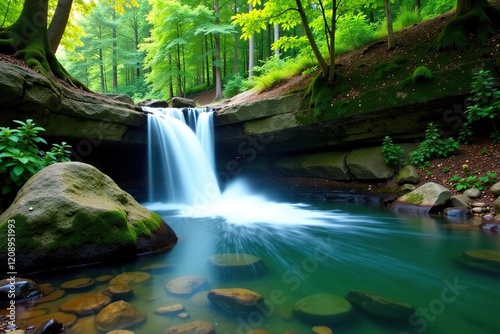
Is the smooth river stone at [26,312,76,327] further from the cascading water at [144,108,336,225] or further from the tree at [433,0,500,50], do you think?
the tree at [433,0,500,50]

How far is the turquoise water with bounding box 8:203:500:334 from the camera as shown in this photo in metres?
2.31

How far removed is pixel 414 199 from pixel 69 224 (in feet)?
21.2

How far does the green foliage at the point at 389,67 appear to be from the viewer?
25.2 ft

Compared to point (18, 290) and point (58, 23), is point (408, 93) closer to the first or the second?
point (18, 290)

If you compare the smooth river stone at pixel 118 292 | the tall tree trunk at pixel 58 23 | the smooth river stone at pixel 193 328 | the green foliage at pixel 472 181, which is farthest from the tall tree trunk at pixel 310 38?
the smooth river stone at pixel 193 328

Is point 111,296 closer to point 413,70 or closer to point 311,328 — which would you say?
point 311,328

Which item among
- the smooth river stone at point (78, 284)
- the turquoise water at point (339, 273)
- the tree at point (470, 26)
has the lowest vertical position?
the turquoise water at point (339, 273)

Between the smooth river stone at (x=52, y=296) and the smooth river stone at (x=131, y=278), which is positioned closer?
the smooth river stone at (x=52, y=296)

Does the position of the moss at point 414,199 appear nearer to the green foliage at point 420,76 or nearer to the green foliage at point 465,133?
the green foliage at point 465,133

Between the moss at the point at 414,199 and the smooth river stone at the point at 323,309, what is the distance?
453 cm

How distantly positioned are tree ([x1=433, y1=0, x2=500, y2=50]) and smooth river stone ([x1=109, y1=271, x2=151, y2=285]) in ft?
27.9

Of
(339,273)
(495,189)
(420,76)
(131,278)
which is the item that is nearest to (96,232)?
(131,278)

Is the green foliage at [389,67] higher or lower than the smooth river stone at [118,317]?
higher

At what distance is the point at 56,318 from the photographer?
2.31 meters
